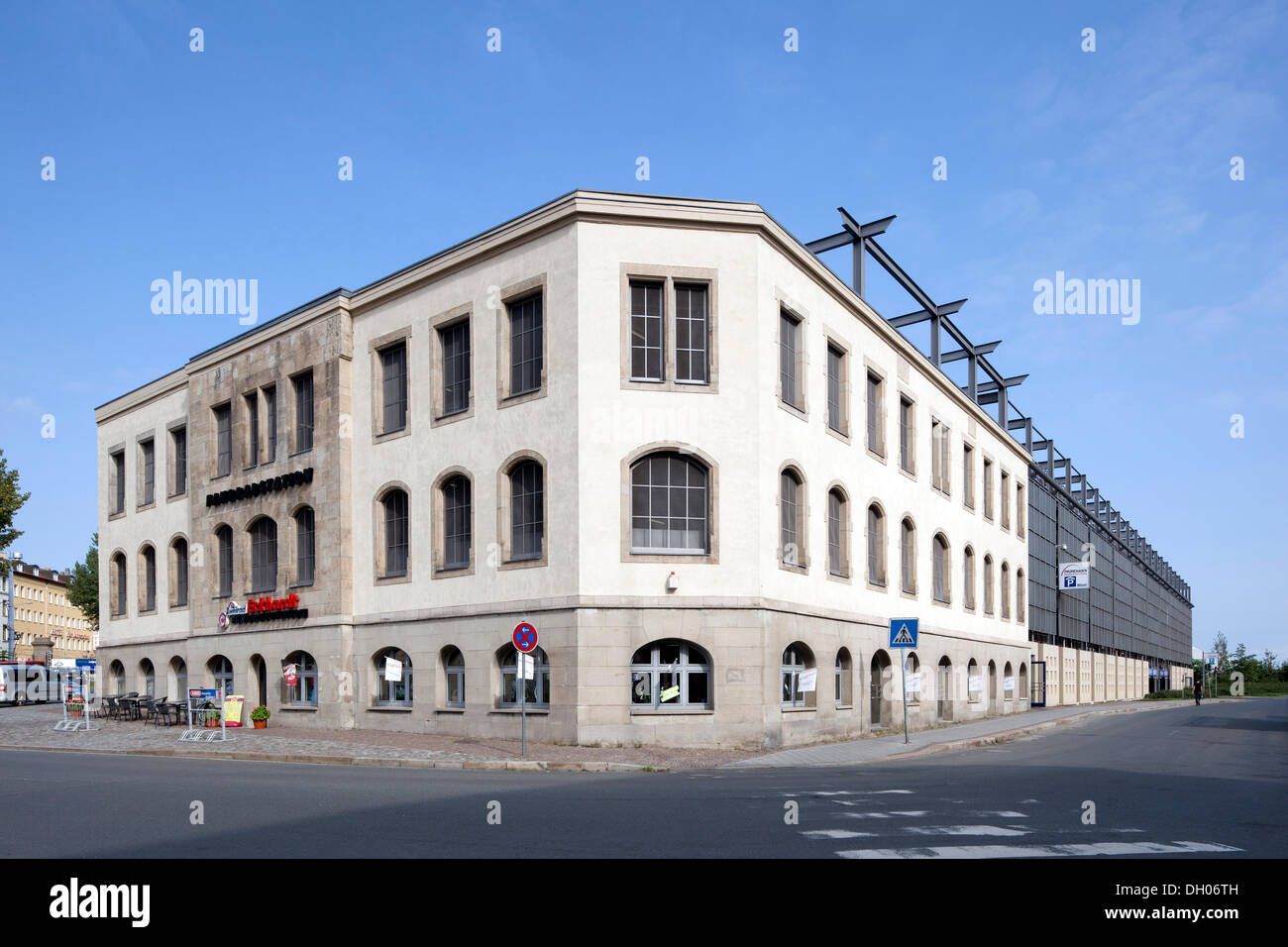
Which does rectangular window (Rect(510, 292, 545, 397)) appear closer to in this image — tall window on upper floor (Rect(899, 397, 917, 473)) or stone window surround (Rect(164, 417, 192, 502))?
tall window on upper floor (Rect(899, 397, 917, 473))

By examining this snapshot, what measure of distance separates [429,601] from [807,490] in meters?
10.1

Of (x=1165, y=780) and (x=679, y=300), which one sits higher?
(x=679, y=300)

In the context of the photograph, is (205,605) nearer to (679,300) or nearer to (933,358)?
(679,300)

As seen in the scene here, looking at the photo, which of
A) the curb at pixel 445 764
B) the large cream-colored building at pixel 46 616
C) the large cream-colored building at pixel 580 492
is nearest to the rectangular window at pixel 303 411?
the large cream-colored building at pixel 580 492

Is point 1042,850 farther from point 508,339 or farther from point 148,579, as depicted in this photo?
point 148,579

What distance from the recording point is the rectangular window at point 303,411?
1266 inches

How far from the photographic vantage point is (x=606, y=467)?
24328 mm

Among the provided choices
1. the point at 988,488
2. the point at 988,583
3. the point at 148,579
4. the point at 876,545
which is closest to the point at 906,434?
the point at 876,545

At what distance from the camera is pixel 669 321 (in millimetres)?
25016

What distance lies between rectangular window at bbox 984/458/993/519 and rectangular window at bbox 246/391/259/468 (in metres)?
29.2

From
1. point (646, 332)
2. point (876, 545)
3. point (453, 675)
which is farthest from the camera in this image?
point (876, 545)

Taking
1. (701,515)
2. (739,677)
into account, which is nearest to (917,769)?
(739,677)

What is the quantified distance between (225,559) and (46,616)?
102 m

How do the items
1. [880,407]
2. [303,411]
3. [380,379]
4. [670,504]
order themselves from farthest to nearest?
[880,407] → [303,411] → [380,379] → [670,504]
